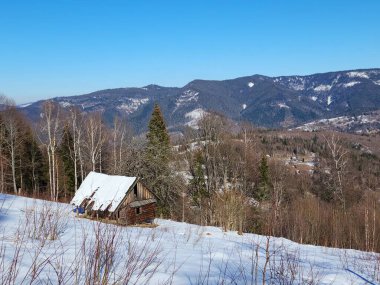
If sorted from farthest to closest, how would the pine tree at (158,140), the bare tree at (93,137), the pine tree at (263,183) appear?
the pine tree at (263,183) → the pine tree at (158,140) → the bare tree at (93,137)

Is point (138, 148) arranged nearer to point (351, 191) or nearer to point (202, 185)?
point (202, 185)

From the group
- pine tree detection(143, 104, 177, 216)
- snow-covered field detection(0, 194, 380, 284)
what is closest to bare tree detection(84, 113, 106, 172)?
pine tree detection(143, 104, 177, 216)

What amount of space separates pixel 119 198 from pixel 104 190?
3.88 feet

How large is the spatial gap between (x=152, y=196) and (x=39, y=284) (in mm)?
22830

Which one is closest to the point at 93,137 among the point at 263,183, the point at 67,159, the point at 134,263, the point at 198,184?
the point at 67,159

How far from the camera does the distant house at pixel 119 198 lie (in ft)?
72.3

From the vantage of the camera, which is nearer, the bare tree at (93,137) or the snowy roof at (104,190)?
the snowy roof at (104,190)

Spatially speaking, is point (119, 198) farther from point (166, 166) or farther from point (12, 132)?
point (12, 132)

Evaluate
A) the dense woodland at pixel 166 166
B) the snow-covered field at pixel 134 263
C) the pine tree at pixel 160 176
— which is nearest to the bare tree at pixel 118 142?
the dense woodland at pixel 166 166

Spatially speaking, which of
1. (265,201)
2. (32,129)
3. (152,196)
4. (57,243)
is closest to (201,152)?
(265,201)

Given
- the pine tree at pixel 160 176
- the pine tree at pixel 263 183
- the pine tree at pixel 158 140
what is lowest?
the pine tree at pixel 263 183

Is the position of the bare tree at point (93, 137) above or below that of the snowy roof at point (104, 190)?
above

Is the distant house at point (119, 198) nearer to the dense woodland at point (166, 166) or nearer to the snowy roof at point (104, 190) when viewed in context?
the snowy roof at point (104, 190)

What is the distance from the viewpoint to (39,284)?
333cm
